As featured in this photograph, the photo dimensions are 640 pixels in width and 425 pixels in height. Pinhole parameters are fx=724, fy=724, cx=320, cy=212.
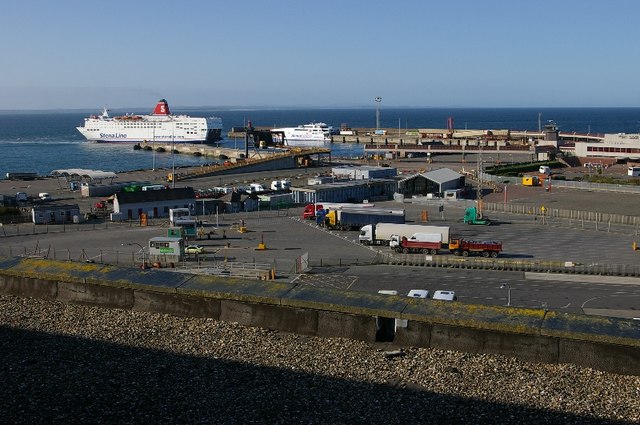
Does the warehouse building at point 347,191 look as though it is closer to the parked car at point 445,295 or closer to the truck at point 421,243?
the truck at point 421,243

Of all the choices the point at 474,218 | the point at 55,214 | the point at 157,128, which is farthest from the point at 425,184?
the point at 157,128

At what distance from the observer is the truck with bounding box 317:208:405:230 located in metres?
36.3

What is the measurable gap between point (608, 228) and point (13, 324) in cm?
3321

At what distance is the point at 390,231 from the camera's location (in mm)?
31688

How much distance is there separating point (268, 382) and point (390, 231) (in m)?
25.6

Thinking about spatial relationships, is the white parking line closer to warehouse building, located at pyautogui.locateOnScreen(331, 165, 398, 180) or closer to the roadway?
the roadway

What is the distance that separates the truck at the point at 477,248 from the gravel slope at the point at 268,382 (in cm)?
2283

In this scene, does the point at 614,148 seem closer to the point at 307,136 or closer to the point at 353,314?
the point at 307,136

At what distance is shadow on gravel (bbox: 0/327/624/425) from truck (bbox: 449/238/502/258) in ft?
77.8

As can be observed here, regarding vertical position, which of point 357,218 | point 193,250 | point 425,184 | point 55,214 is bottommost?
point 193,250

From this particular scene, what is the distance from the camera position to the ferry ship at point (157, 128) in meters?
126

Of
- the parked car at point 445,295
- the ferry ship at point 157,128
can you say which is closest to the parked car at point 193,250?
the parked car at point 445,295

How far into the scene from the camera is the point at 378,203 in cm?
4834

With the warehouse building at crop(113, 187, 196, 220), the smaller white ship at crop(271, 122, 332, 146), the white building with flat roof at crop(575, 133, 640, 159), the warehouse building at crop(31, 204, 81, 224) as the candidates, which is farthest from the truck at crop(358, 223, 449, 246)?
the smaller white ship at crop(271, 122, 332, 146)
